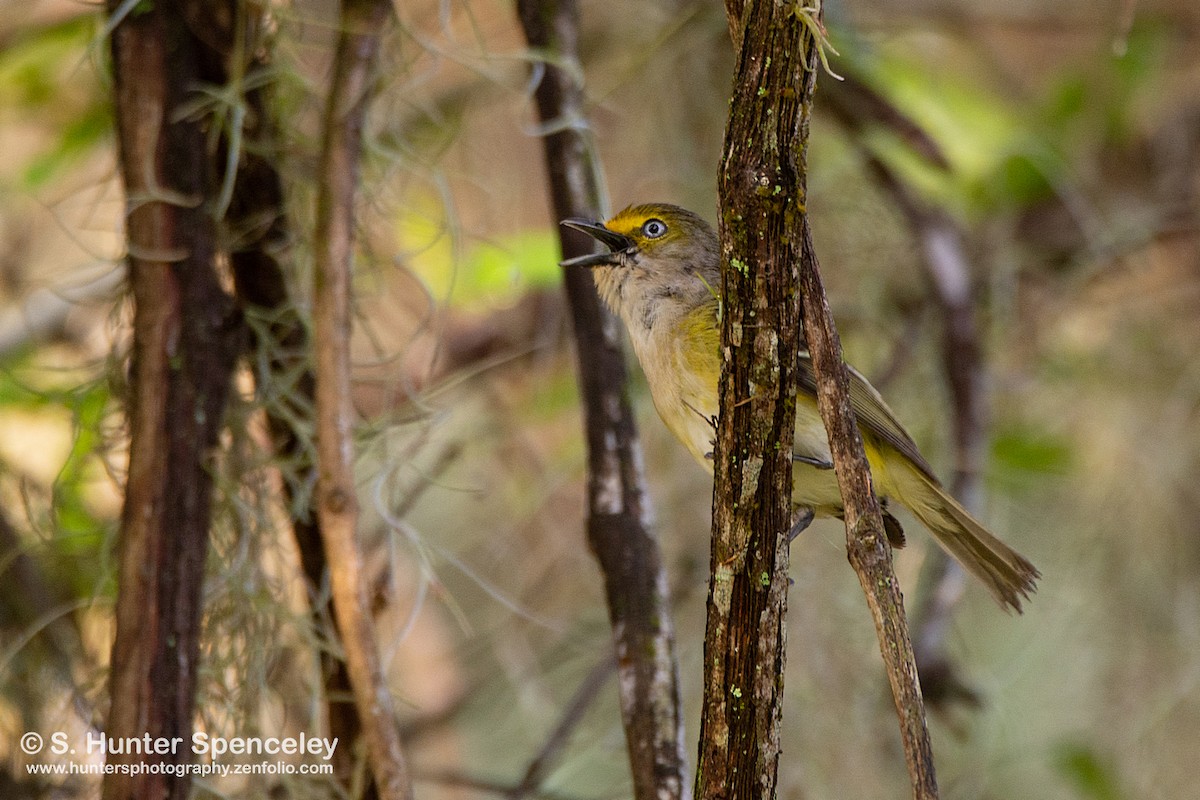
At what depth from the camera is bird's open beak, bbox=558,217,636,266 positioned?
222cm

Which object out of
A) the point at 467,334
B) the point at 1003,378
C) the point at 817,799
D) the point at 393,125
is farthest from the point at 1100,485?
the point at 393,125

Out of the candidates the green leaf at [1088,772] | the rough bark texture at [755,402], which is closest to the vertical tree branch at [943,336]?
the green leaf at [1088,772]

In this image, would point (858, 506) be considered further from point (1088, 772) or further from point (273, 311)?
point (1088, 772)

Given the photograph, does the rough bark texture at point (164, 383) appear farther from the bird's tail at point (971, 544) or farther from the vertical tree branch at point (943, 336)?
the vertical tree branch at point (943, 336)

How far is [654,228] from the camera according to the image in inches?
95.7

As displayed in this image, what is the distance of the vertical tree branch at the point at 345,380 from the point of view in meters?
1.85

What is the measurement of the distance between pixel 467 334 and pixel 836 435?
260cm

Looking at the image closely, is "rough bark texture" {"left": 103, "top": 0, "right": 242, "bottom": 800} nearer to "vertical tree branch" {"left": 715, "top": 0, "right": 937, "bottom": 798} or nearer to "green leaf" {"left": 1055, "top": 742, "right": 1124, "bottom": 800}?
"vertical tree branch" {"left": 715, "top": 0, "right": 937, "bottom": 798}

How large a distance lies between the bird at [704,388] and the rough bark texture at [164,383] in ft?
2.21

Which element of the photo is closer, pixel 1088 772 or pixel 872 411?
pixel 872 411

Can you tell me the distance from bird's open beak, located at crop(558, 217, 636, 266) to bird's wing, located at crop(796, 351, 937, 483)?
44 centimetres

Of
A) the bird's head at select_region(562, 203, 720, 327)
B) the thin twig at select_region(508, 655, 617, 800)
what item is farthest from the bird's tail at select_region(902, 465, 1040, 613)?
the thin twig at select_region(508, 655, 617, 800)

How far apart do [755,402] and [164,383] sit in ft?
3.58

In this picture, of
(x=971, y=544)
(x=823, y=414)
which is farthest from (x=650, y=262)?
(x=823, y=414)
